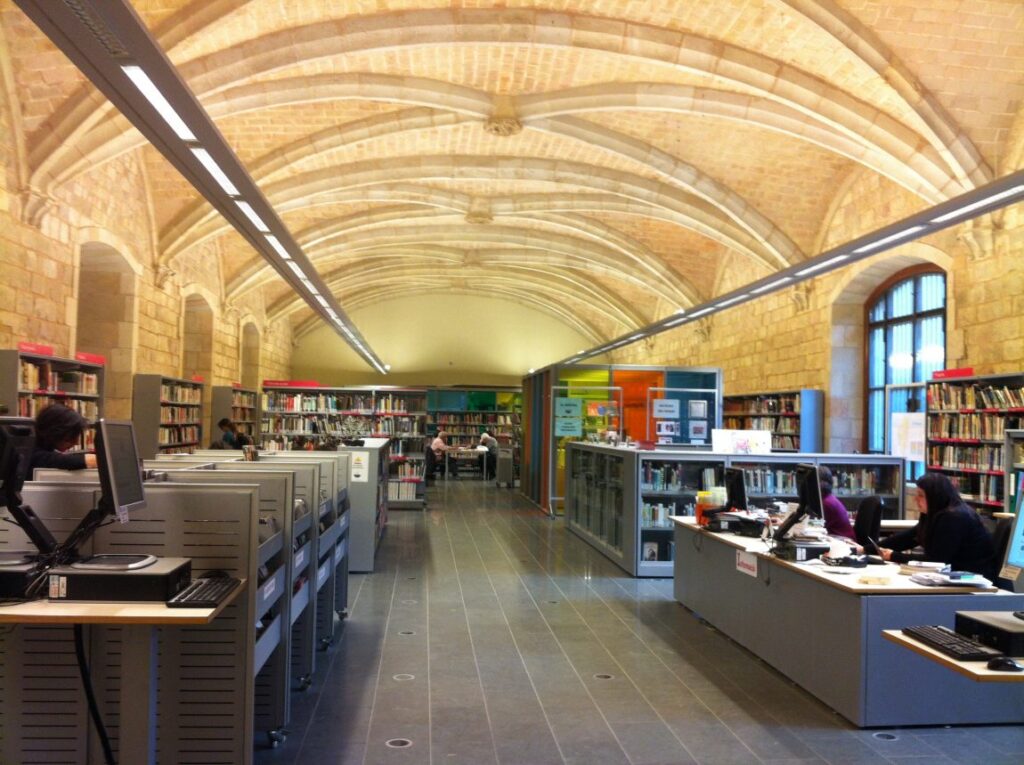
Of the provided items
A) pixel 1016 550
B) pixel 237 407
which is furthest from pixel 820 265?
pixel 237 407

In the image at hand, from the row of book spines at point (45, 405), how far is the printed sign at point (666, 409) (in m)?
7.64

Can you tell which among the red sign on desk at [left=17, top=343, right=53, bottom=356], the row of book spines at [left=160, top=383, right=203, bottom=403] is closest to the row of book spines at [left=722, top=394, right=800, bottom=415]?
the row of book spines at [left=160, top=383, right=203, bottom=403]

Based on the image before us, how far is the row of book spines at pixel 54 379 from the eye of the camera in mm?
7430

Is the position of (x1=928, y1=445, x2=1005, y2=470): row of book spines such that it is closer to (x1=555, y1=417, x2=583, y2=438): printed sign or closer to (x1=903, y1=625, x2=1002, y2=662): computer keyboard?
(x1=555, y1=417, x2=583, y2=438): printed sign

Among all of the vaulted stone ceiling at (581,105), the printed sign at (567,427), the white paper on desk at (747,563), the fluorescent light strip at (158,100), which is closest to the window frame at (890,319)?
the vaulted stone ceiling at (581,105)

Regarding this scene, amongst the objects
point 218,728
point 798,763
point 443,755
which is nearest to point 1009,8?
point 798,763

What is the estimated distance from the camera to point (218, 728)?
131 inches

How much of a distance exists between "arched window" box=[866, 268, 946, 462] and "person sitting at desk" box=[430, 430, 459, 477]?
9.39m

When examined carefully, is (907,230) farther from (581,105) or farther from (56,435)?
(581,105)

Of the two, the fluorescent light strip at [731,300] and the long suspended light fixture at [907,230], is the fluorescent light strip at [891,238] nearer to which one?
the long suspended light fixture at [907,230]

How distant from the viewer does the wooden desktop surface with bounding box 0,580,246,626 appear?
264 centimetres

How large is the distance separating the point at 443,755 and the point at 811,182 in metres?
10.9

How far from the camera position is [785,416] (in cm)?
1391

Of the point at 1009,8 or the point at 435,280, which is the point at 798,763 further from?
the point at 435,280
